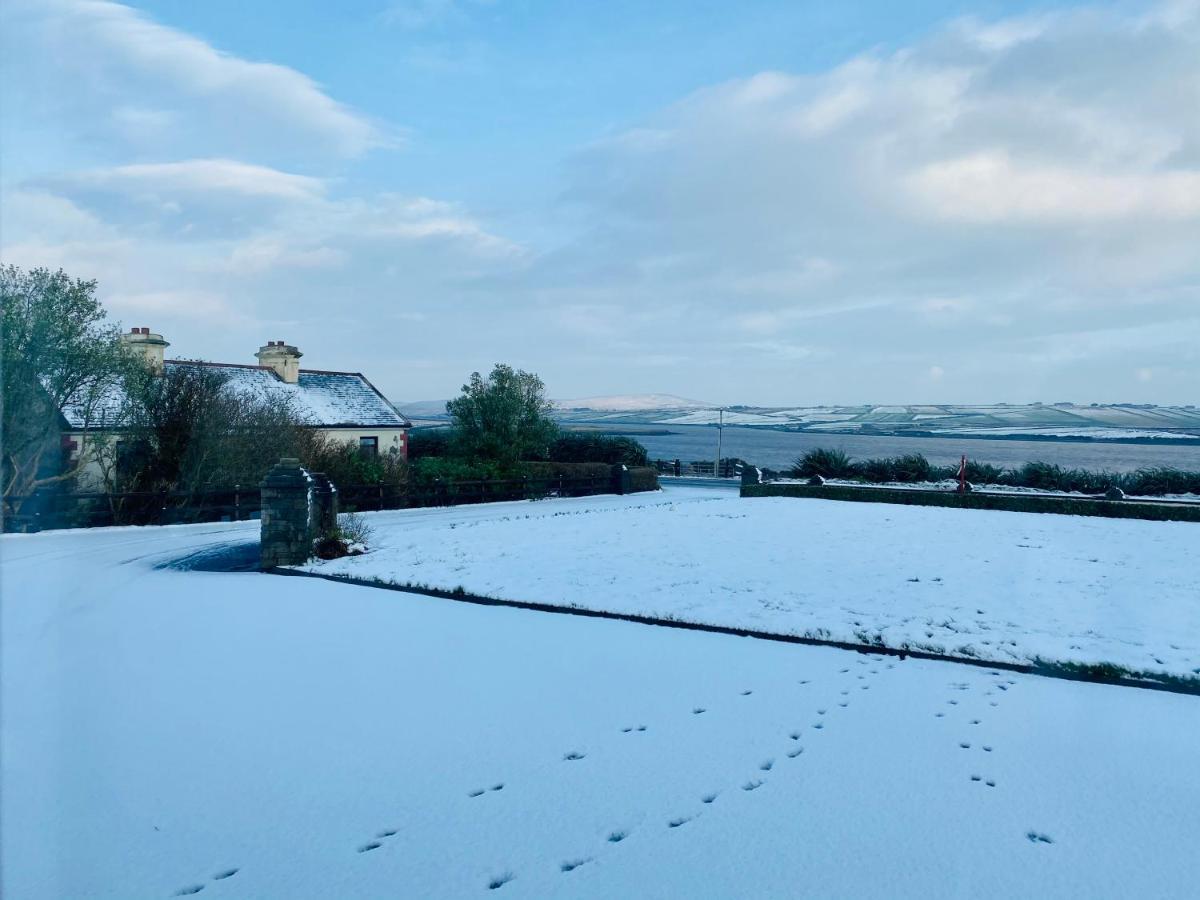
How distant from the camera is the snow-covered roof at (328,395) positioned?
32.3 meters

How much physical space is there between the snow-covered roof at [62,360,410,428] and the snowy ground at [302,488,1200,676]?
15.5 meters

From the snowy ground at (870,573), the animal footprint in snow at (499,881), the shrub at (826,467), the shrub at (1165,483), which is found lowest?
the animal footprint in snow at (499,881)

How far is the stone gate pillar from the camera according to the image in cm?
1346

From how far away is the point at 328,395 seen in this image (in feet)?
116

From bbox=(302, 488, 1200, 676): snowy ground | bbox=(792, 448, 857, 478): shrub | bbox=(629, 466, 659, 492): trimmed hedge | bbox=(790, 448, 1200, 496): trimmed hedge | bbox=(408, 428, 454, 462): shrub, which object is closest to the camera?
bbox=(302, 488, 1200, 676): snowy ground

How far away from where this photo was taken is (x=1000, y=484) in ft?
92.9

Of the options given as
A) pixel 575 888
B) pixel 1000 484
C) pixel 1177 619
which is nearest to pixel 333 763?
pixel 575 888

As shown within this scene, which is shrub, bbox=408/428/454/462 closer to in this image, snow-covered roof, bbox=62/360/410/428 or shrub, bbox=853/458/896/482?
snow-covered roof, bbox=62/360/410/428

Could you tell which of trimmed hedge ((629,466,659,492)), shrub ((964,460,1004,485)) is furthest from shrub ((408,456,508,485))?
shrub ((964,460,1004,485))

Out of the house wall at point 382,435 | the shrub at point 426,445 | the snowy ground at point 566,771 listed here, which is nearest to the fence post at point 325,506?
the snowy ground at point 566,771

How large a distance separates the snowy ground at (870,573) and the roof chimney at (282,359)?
59.4 ft

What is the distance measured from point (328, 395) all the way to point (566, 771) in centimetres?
3284

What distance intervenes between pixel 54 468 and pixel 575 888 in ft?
71.2

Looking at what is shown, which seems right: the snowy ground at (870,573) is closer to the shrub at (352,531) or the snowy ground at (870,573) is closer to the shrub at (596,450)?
the shrub at (352,531)
